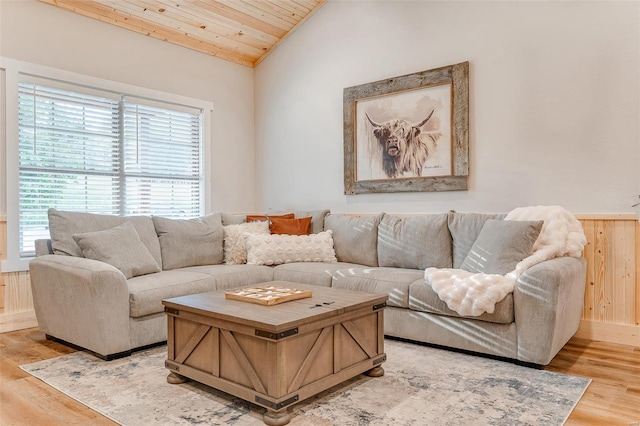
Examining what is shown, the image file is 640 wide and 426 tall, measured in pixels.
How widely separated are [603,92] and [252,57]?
12.0ft

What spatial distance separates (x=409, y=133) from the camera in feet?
13.8

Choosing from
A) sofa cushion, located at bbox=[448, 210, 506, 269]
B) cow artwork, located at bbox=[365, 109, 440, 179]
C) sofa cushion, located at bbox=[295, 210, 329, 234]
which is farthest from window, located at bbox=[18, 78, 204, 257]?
sofa cushion, located at bbox=[448, 210, 506, 269]

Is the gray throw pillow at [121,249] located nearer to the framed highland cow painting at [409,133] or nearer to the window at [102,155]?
the window at [102,155]

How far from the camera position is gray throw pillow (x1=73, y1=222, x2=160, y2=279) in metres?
3.18

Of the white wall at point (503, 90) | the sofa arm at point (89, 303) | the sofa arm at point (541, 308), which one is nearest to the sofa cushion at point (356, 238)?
the white wall at point (503, 90)

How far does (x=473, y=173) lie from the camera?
385cm

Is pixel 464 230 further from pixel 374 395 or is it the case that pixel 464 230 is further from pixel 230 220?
pixel 230 220

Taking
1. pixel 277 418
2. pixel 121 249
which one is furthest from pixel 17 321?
pixel 277 418

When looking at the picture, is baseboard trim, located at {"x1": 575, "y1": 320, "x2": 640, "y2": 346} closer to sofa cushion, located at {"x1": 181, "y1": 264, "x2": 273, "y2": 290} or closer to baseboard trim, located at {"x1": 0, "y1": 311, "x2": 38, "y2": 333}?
sofa cushion, located at {"x1": 181, "y1": 264, "x2": 273, "y2": 290}

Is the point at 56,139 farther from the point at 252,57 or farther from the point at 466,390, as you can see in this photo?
the point at 466,390

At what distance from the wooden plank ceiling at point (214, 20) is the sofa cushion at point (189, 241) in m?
1.89

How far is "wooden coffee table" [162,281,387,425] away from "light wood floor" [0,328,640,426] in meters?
0.50

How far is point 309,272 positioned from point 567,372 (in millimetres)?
1863

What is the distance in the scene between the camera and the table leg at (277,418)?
6.37ft
